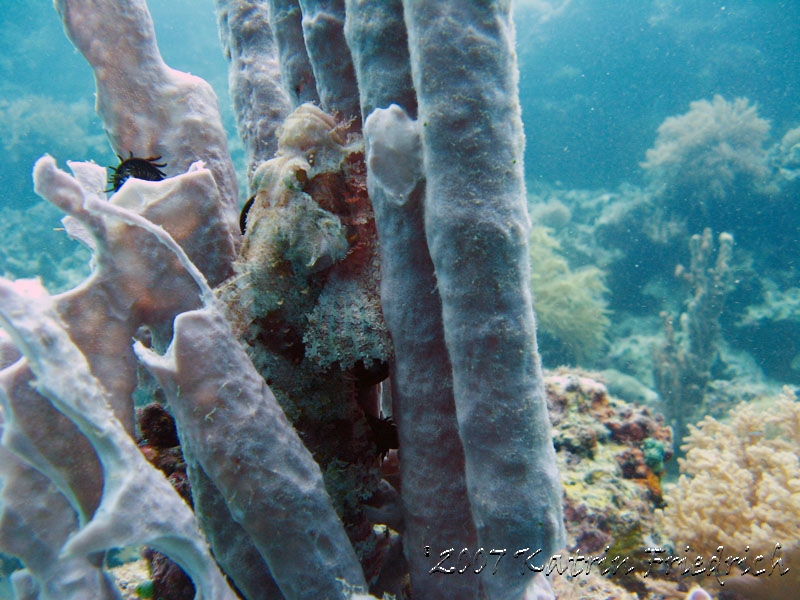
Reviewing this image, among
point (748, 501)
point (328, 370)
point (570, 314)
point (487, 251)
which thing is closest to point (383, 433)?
point (328, 370)

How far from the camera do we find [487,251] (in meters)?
1.36

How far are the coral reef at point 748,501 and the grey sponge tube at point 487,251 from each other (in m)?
1.92

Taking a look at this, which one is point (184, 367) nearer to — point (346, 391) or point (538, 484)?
point (346, 391)

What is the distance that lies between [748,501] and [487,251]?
2.88 meters

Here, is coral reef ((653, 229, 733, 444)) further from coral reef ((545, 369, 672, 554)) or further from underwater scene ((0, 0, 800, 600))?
underwater scene ((0, 0, 800, 600))

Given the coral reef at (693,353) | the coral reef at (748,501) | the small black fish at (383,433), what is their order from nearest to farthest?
the small black fish at (383,433) → the coral reef at (748,501) → the coral reef at (693,353)

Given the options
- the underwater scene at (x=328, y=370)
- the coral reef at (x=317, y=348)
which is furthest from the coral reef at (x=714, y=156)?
the coral reef at (x=317, y=348)

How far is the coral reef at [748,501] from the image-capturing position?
2.46 metres

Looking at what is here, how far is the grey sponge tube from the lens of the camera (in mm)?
1332

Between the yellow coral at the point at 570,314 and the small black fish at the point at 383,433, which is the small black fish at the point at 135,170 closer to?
the small black fish at the point at 383,433

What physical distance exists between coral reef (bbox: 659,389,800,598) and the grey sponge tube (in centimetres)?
192

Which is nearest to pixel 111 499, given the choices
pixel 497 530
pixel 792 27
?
pixel 497 530

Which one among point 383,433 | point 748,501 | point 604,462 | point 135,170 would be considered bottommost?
point 748,501

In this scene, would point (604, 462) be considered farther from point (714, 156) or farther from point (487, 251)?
point (714, 156)
